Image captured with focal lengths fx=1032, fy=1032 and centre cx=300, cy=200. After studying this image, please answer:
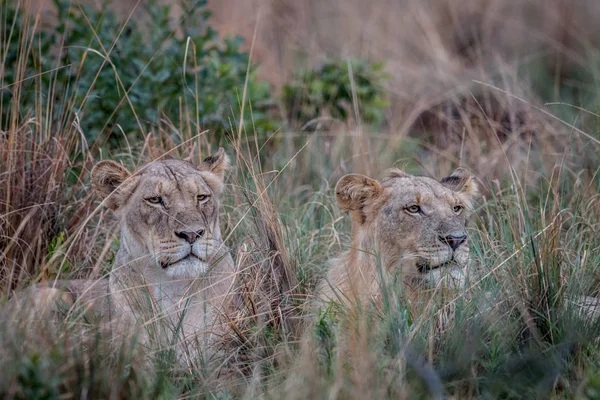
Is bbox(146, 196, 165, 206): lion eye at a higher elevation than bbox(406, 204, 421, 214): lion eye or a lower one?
higher

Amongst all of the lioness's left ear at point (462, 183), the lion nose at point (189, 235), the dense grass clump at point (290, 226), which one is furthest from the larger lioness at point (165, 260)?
the lioness's left ear at point (462, 183)

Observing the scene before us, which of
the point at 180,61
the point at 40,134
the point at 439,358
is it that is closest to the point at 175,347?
the point at 439,358

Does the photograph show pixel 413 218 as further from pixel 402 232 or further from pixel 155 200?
pixel 155 200

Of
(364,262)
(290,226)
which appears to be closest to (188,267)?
(364,262)

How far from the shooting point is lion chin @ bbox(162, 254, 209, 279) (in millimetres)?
5211

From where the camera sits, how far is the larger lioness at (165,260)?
516 cm

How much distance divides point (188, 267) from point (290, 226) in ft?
5.23

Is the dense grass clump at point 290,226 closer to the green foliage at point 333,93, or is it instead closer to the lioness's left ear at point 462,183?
the green foliage at point 333,93

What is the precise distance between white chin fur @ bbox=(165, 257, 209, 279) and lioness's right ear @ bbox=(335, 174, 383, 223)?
35.8 inches

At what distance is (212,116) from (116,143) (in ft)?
2.49

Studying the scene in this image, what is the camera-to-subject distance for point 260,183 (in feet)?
19.0

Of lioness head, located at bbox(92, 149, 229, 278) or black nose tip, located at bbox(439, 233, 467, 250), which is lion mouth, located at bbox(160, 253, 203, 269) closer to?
lioness head, located at bbox(92, 149, 229, 278)

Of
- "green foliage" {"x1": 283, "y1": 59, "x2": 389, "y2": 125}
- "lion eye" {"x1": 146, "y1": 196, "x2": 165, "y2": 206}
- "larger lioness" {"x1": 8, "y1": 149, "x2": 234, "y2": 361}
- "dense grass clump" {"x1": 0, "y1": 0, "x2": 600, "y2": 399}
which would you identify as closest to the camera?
"dense grass clump" {"x1": 0, "y1": 0, "x2": 600, "y2": 399}

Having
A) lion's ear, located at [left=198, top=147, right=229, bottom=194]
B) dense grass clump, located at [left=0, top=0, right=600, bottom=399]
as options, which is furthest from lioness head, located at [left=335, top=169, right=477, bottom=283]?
lion's ear, located at [left=198, top=147, right=229, bottom=194]
